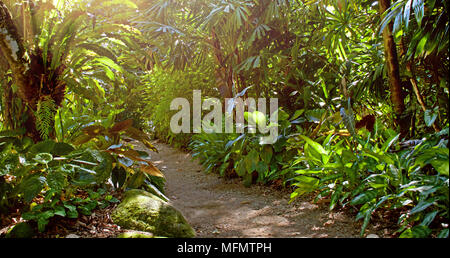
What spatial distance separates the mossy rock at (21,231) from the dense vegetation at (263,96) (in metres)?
0.05

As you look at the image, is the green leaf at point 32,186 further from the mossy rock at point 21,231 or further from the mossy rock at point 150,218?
the mossy rock at point 150,218

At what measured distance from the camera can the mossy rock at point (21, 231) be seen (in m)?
1.61

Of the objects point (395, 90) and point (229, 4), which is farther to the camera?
point (229, 4)

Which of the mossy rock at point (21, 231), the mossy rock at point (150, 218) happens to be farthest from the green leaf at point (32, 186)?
the mossy rock at point (150, 218)

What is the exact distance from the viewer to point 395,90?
97.7 inches

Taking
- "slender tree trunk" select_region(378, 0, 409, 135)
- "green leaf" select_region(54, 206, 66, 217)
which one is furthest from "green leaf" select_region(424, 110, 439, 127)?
"green leaf" select_region(54, 206, 66, 217)

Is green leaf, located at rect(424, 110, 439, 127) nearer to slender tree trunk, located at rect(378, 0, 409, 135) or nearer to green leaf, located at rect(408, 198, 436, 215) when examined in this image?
green leaf, located at rect(408, 198, 436, 215)

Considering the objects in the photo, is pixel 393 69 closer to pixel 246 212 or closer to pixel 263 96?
pixel 246 212

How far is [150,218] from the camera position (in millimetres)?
1968

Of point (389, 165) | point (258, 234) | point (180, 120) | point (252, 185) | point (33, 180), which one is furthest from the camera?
point (180, 120)
